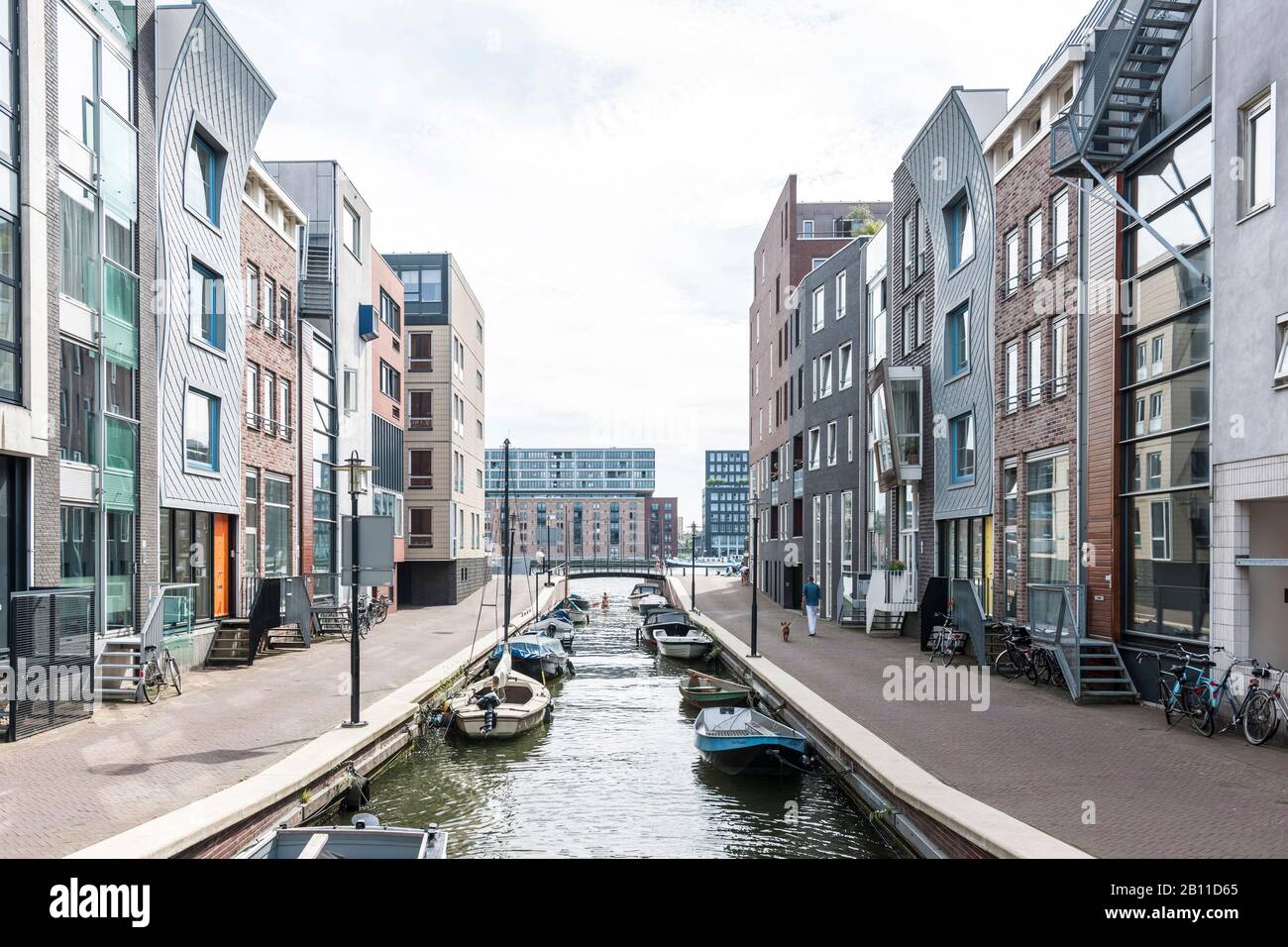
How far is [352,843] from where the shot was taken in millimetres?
9883

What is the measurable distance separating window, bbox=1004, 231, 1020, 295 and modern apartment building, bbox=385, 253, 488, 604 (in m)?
30.7

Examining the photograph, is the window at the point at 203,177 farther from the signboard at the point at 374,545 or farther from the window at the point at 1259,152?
the window at the point at 1259,152

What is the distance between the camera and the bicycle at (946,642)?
23703mm

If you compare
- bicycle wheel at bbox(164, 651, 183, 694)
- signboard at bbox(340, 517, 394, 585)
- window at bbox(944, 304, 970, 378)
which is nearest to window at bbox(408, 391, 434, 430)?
window at bbox(944, 304, 970, 378)

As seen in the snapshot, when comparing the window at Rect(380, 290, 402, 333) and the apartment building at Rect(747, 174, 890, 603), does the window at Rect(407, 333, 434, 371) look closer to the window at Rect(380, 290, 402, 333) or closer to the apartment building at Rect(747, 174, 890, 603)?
the window at Rect(380, 290, 402, 333)

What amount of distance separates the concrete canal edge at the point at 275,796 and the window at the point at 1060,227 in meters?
16.0

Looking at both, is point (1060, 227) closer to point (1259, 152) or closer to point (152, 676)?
point (1259, 152)

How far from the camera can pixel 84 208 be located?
19.3m

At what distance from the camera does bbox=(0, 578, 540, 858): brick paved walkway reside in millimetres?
10477

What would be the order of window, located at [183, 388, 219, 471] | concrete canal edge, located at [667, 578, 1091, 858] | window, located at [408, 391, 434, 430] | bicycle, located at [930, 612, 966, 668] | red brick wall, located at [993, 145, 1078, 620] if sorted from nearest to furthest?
concrete canal edge, located at [667, 578, 1091, 858], red brick wall, located at [993, 145, 1078, 620], bicycle, located at [930, 612, 966, 668], window, located at [183, 388, 219, 471], window, located at [408, 391, 434, 430]

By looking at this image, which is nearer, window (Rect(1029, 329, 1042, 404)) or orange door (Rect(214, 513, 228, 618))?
window (Rect(1029, 329, 1042, 404))

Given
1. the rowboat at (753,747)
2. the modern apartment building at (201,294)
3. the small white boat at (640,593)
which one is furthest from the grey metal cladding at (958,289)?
the small white boat at (640,593)
